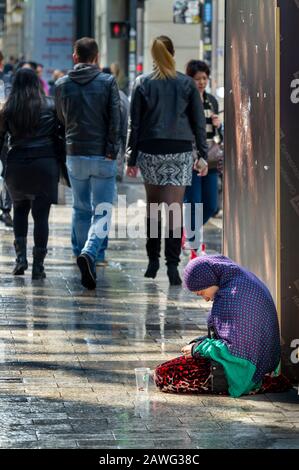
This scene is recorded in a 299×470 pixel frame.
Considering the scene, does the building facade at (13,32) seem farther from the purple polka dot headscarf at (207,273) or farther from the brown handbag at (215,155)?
the purple polka dot headscarf at (207,273)

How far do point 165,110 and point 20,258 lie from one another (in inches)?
76.3

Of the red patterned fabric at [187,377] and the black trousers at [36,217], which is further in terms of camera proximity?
the black trousers at [36,217]

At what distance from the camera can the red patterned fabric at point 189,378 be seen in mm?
7559

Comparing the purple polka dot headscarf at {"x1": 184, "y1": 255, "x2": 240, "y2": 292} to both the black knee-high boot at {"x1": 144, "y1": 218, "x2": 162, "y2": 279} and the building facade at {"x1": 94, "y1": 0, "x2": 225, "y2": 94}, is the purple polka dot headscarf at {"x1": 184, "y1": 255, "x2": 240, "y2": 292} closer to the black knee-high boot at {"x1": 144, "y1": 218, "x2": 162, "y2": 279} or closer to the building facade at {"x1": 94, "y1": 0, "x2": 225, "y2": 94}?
the black knee-high boot at {"x1": 144, "y1": 218, "x2": 162, "y2": 279}

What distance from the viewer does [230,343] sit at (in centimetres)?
749

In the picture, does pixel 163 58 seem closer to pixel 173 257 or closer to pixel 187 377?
pixel 173 257

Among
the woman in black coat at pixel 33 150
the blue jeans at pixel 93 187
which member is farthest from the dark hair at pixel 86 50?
the blue jeans at pixel 93 187

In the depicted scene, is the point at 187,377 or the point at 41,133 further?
the point at 41,133

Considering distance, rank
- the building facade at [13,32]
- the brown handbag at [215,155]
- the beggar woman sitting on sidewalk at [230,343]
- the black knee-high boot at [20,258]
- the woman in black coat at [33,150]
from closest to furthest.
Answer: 1. the beggar woman sitting on sidewalk at [230,343]
2. the woman in black coat at [33,150]
3. the black knee-high boot at [20,258]
4. the brown handbag at [215,155]
5. the building facade at [13,32]

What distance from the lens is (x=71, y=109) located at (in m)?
11.7

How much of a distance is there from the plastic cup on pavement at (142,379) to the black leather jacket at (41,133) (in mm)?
4522

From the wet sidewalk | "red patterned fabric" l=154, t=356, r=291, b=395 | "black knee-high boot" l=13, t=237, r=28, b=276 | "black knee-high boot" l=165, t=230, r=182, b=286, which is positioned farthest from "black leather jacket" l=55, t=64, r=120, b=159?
"red patterned fabric" l=154, t=356, r=291, b=395

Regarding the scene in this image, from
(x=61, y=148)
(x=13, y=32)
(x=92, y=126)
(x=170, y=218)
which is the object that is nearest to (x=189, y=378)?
(x=170, y=218)

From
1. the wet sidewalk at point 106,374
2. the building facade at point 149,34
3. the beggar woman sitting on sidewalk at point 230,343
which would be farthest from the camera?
the building facade at point 149,34
